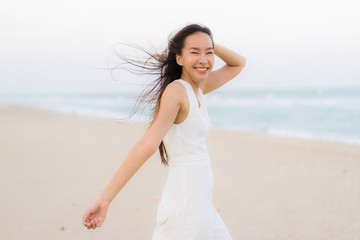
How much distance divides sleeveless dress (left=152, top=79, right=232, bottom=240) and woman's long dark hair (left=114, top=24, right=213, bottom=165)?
0.49 feet

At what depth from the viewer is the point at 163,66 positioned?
2.59 metres

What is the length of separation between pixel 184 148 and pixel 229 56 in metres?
0.89

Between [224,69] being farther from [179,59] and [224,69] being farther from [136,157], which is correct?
[136,157]

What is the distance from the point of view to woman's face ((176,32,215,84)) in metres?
2.40

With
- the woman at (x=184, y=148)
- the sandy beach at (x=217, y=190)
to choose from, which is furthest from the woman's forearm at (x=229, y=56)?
the sandy beach at (x=217, y=190)

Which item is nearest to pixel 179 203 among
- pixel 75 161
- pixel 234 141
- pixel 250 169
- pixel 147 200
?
pixel 147 200

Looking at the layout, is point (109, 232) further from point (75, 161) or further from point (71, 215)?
point (75, 161)

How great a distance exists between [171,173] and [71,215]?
326cm

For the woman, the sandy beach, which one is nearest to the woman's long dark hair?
the woman

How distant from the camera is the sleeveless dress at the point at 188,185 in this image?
2.33 metres

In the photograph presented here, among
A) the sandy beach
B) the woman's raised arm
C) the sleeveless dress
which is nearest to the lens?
the sleeveless dress

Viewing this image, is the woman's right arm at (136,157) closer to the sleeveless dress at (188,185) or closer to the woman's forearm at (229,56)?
the sleeveless dress at (188,185)

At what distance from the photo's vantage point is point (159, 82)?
2568 mm

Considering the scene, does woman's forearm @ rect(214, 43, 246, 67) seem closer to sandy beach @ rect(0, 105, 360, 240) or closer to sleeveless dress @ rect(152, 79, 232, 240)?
sleeveless dress @ rect(152, 79, 232, 240)
